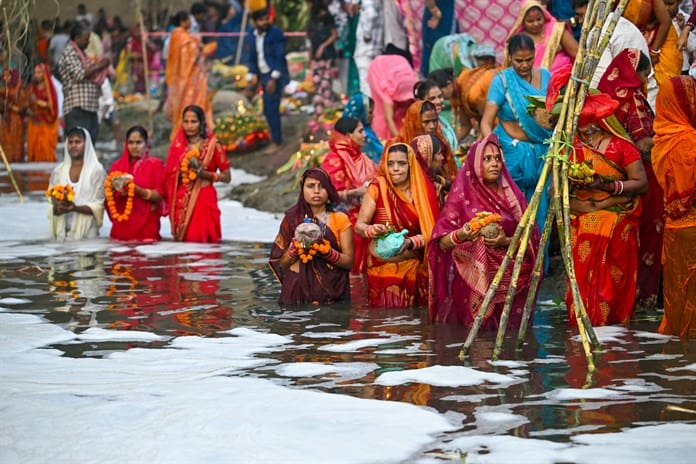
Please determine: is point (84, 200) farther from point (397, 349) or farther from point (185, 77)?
point (185, 77)

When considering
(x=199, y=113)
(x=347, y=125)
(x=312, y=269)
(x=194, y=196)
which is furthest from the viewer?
(x=199, y=113)

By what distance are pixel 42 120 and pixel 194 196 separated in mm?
9417

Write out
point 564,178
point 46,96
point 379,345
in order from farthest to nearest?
point 46,96 → point 379,345 → point 564,178

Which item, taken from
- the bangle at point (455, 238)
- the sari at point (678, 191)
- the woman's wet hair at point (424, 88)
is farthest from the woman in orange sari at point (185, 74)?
the sari at point (678, 191)

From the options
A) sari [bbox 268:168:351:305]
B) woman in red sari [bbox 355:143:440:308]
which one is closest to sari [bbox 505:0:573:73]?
woman in red sari [bbox 355:143:440:308]

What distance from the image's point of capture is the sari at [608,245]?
26.4ft

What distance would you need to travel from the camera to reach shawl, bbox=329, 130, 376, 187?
1067cm

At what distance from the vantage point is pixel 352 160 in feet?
35.3

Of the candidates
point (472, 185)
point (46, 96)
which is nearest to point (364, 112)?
point (472, 185)

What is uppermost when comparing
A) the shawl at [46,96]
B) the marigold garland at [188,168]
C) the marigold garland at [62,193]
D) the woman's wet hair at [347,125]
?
the shawl at [46,96]

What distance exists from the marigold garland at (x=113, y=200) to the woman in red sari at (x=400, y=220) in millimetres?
4140

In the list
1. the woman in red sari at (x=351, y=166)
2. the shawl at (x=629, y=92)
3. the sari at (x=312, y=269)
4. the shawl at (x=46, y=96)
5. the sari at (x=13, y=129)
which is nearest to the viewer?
the shawl at (x=629, y=92)

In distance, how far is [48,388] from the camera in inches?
259

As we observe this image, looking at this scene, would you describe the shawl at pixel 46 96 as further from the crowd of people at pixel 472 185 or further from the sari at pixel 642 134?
the sari at pixel 642 134
